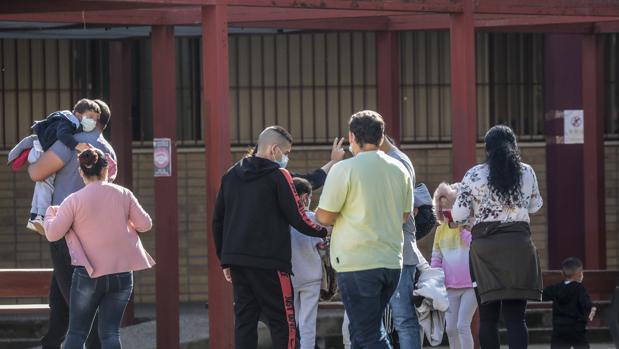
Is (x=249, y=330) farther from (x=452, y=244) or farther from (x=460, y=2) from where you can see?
(x=460, y=2)

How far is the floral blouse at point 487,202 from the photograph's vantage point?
26.5ft

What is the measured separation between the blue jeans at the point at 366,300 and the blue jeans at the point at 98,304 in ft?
4.65

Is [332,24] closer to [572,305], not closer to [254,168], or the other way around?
[572,305]

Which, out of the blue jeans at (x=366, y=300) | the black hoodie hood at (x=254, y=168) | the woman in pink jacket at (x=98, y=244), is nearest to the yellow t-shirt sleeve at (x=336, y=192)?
the blue jeans at (x=366, y=300)

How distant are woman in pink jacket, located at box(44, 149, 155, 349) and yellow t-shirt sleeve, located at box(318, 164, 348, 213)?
1.28 metres

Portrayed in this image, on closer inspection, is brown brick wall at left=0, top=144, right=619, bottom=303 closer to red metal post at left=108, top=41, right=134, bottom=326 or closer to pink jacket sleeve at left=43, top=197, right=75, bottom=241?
red metal post at left=108, top=41, right=134, bottom=326

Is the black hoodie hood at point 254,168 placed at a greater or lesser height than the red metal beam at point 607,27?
lesser

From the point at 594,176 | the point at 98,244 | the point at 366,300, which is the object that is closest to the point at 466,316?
the point at 366,300

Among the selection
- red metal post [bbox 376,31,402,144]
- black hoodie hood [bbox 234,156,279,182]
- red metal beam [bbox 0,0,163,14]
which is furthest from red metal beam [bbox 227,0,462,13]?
red metal post [bbox 376,31,402,144]

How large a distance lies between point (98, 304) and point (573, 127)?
18.9ft

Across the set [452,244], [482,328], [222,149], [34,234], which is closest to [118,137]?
[34,234]

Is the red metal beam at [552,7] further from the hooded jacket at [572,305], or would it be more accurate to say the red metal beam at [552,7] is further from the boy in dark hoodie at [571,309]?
the hooded jacket at [572,305]

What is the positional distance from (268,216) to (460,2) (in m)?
2.64

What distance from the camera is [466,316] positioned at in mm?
9297
